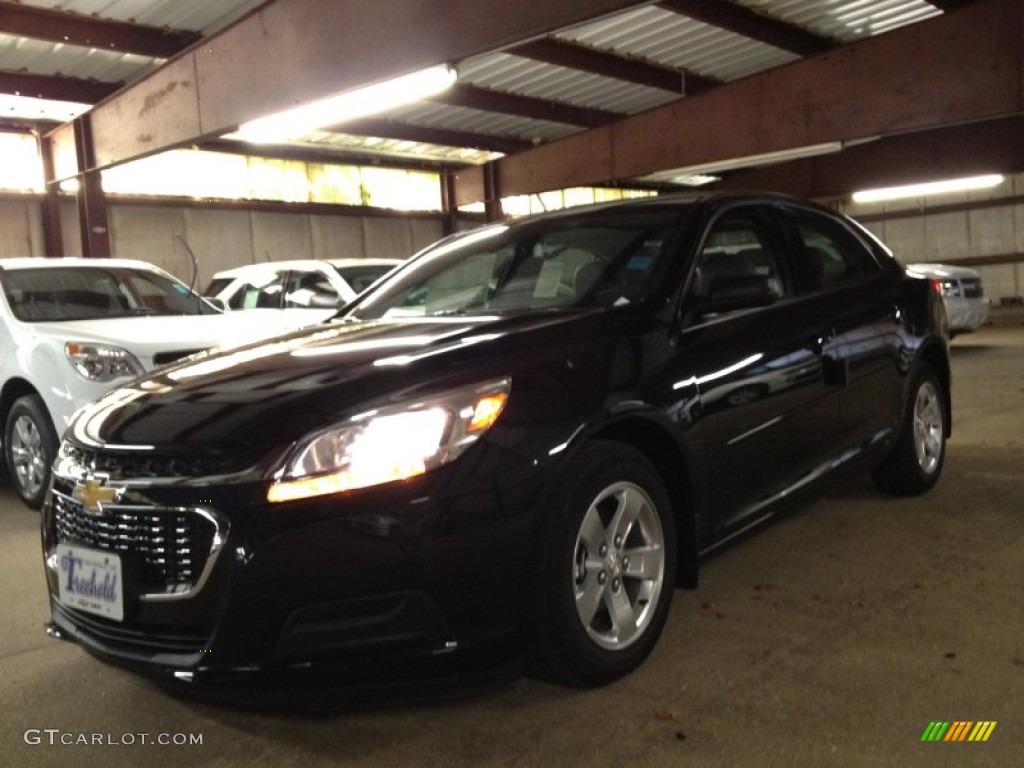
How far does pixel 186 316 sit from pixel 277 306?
288cm

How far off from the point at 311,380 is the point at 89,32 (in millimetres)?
7196

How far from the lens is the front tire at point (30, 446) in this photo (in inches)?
209

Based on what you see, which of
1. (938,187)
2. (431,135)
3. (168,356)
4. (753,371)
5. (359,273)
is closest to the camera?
(753,371)

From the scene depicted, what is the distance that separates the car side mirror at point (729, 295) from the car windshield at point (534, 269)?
190mm

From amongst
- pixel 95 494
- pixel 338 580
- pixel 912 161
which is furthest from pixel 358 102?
pixel 912 161

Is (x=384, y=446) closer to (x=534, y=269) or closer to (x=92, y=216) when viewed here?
(x=534, y=269)

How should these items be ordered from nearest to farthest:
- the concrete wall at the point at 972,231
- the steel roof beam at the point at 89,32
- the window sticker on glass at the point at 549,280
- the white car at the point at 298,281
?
the window sticker on glass at the point at 549,280 → the steel roof beam at the point at 89,32 → the white car at the point at 298,281 → the concrete wall at the point at 972,231

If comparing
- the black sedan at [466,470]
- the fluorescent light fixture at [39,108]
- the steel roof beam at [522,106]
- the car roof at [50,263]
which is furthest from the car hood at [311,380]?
the steel roof beam at [522,106]

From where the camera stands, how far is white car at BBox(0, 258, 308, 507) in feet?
16.6

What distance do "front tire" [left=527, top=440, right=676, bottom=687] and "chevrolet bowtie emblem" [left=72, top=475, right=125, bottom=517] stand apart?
1.14m

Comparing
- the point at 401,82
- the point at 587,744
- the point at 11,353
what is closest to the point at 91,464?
the point at 587,744

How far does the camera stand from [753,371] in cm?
331

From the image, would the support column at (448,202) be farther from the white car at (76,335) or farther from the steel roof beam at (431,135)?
the white car at (76,335)

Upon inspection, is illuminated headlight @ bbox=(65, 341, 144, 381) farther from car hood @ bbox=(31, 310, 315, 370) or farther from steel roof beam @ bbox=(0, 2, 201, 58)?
steel roof beam @ bbox=(0, 2, 201, 58)
